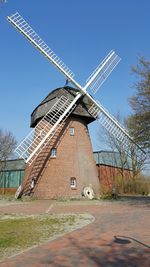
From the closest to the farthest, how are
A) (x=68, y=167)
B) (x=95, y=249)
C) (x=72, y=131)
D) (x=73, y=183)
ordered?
(x=95, y=249) → (x=68, y=167) → (x=73, y=183) → (x=72, y=131)

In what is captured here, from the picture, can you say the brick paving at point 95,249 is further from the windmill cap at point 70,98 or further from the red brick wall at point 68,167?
the windmill cap at point 70,98

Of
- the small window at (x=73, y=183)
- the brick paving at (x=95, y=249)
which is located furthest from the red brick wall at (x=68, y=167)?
the brick paving at (x=95, y=249)

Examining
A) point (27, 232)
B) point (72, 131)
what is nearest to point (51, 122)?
point (72, 131)

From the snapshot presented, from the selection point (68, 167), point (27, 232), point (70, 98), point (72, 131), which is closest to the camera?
point (27, 232)

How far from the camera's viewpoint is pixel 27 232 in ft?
34.6

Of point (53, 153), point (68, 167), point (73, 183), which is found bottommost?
point (73, 183)

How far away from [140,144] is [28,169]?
8.86m

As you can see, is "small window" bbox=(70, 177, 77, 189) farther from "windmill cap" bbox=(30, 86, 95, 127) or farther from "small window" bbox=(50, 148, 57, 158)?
"windmill cap" bbox=(30, 86, 95, 127)

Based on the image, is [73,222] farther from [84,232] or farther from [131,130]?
[131,130]

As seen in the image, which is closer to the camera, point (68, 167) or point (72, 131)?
point (68, 167)

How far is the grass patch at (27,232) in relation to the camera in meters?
8.59

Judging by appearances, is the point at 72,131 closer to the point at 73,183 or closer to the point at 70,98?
the point at 70,98

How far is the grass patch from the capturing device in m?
8.59

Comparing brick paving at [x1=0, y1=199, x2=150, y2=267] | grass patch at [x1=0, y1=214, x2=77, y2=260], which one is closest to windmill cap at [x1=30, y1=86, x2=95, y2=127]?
grass patch at [x1=0, y1=214, x2=77, y2=260]
